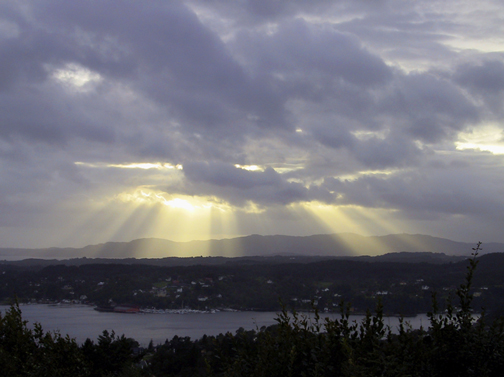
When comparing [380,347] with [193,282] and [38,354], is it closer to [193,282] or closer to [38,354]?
[38,354]

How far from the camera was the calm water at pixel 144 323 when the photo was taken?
32688 millimetres

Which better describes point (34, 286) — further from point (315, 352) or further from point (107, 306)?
point (315, 352)

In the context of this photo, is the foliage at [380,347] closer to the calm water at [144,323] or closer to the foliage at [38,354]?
the foliage at [38,354]

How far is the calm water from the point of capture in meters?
32.7

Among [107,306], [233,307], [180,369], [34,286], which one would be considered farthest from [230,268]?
[180,369]

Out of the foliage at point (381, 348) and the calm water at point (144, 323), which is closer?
the foliage at point (381, 348)

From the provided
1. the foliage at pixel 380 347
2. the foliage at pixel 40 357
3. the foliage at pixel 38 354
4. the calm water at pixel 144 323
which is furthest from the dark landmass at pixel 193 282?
the foliage at pixel 380 347

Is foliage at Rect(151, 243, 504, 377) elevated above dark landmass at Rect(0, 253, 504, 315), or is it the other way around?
foliage at Rect(151, 243, 504, 377)

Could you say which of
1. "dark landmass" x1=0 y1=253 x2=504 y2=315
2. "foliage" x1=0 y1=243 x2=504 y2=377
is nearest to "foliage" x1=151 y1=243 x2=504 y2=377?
"foliage" x1=0 y1=243 x2=504 y2=377

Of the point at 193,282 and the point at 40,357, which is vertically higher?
the point at 40,357

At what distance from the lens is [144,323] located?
4391 cm

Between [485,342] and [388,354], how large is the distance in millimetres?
1053

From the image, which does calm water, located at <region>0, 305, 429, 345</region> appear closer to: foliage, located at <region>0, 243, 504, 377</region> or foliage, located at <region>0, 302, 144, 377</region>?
foliage, located at <region>0, 302, 144, 377</region>

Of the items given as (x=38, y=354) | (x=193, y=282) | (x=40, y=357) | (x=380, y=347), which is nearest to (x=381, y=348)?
(x=380, y=347)
